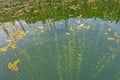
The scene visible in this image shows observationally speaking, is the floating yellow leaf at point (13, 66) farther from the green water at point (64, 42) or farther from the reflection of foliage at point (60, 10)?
the reflection of foliage at point (60, 10)

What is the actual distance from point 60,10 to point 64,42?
3.60 m

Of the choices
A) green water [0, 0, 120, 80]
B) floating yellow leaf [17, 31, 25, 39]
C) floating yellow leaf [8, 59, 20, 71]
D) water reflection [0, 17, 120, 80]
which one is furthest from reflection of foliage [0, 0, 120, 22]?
floating yellow leaf [8, 59, 20, 71]

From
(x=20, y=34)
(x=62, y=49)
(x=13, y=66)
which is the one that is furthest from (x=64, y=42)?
(x=20, y=34)

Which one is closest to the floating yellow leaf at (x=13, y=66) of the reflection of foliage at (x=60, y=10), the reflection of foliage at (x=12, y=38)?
the reflection of foliage at (x=12, y=38)

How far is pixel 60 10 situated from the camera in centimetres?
934

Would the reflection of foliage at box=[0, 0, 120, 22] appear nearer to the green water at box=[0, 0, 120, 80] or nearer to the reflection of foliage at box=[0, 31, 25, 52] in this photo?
the green water at box=[0, 0, 120, 80]

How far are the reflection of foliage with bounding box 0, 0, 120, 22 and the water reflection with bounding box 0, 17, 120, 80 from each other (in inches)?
28.1

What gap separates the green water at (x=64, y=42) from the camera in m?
4.68

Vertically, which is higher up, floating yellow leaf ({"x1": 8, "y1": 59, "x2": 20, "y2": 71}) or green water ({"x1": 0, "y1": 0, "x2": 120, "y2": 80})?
green water ({"x1": 0, "y1": 0, "x2": 120, "y2": 80})

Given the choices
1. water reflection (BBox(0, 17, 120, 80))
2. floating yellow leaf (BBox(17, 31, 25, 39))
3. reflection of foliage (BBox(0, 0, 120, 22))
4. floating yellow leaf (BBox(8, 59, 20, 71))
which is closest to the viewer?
water reflection (BBox(0, 17, 120, 80))

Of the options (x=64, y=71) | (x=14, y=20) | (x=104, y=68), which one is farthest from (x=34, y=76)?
(x=14, y=20)

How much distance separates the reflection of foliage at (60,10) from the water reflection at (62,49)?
71 cm

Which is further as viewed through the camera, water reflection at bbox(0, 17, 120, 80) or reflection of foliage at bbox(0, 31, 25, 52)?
reflection of foliage at bbox(0, 31, 25, 52)

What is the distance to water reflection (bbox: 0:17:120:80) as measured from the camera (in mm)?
4656
